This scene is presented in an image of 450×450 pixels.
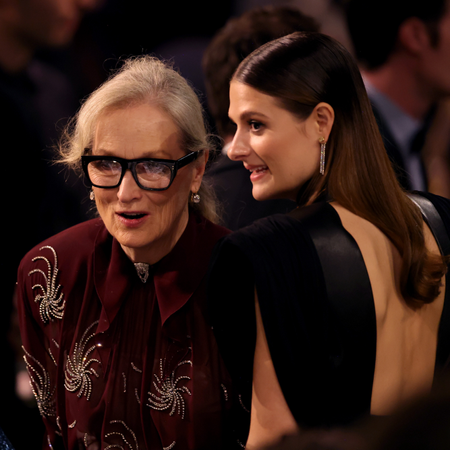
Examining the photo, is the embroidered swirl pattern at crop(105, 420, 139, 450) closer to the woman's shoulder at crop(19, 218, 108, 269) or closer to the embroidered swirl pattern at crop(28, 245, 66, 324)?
the embroidered swirl pattern at crop(28, 245, 66, 324)

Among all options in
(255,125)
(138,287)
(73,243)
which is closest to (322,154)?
(255,125)

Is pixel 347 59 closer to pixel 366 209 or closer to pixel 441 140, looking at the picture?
pixel 366 209

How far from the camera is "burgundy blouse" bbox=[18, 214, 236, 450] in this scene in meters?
1.38

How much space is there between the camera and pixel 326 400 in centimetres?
118

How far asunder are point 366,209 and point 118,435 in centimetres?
79

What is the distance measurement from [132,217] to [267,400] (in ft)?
1.73

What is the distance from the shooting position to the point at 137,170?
1.35m

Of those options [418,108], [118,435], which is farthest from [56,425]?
[418,108]

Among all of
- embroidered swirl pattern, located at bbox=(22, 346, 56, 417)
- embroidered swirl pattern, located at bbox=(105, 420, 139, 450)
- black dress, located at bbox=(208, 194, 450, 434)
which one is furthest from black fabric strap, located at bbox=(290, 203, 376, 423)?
embroidered swirl pattern, located at bbox=(22, 346, 56, 417)

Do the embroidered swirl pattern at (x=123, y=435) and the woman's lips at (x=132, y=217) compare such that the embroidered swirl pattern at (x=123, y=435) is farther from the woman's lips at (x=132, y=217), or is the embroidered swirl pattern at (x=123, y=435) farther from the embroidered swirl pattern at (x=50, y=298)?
the woman's lips at (x=132, y=217)

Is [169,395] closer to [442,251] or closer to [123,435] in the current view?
[123,435]

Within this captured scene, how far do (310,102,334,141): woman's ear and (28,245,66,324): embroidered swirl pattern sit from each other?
76 centimetres

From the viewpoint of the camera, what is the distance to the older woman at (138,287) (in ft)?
4.47

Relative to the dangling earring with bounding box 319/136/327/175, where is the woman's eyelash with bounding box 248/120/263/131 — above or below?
above
